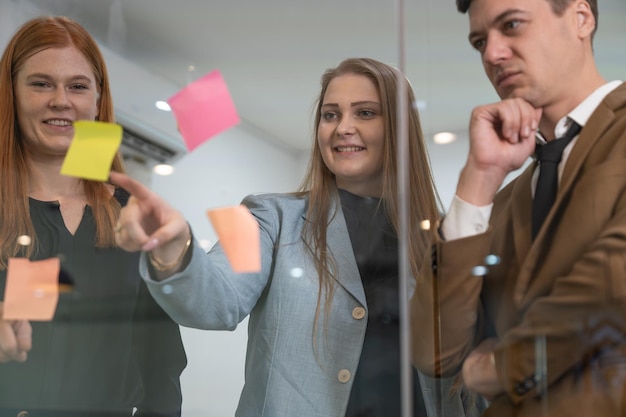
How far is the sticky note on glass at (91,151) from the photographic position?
1.52 metres

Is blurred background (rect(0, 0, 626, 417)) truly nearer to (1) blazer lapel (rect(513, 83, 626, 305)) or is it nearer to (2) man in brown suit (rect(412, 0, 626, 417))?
(2) man in brown suit (rect(412, 0, 626, 417))

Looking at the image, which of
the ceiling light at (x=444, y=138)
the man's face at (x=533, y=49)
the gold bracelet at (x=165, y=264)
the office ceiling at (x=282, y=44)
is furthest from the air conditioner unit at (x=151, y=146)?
the man's face at (x=533, y=49)

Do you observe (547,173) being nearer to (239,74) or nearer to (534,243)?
(534,243)

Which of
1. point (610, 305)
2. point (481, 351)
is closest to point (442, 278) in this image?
point (481, 351)

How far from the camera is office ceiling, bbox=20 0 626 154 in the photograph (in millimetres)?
1477

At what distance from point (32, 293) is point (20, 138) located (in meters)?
0.30

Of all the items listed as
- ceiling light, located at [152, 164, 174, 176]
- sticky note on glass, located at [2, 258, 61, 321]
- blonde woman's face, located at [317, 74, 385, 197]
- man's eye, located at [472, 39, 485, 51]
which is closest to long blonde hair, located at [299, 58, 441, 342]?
blonde woman's face, located at [317, 74, 385, 197]

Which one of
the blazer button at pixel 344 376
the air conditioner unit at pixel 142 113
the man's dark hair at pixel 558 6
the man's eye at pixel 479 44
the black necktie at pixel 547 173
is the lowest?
the blazer button at pixel 344 376

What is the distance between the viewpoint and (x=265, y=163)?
1.56 m

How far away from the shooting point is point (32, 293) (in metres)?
1.54

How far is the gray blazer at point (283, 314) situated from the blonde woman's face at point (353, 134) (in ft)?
0.27

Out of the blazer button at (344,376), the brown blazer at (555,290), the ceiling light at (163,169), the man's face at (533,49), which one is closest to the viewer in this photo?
the brown blazer at (555,290)

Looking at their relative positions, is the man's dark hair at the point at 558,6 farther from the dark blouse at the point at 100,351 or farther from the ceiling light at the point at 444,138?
the dark blouse at the point at 100,351

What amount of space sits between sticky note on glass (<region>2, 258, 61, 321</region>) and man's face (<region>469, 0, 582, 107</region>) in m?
0.87
